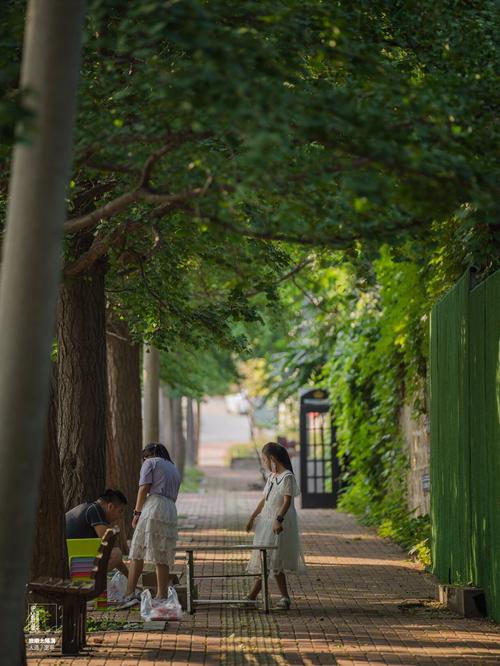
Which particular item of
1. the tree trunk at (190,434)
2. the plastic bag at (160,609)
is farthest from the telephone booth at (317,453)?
the tree trunk at (190,434)

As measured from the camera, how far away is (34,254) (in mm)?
7039

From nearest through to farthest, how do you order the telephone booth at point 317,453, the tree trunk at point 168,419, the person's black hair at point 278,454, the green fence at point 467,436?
the green fence at point 467,436 → the person's black hair at point 278,454 → the telephone booth at point 317,453 → the tree trunk at point 168,419

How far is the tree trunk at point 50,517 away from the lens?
1295 centimetres

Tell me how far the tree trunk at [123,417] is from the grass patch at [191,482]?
19.2m

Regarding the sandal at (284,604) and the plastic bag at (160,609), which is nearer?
the plastic bag at (160,609)

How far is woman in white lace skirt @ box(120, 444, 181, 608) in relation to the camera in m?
14.0

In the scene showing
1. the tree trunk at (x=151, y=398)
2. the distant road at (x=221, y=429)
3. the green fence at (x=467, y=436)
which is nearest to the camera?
the green fence at (x=467, y=436)

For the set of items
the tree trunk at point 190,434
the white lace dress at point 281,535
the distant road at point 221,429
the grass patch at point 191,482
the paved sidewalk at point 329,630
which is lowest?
the paved sidewalk at point 329,630

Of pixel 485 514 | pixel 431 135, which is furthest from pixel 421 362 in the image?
pixel 431 135

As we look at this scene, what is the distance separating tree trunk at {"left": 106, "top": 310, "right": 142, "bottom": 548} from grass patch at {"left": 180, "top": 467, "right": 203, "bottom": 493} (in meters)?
19.2

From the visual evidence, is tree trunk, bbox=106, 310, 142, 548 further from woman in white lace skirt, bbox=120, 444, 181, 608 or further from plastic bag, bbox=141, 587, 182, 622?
plastic bag, bbox=141, 587, 182, 622

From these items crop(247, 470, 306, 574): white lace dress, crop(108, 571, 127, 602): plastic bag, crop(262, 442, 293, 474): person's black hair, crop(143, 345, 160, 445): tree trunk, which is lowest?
crop(108, 571, 127, 602): plastic bag

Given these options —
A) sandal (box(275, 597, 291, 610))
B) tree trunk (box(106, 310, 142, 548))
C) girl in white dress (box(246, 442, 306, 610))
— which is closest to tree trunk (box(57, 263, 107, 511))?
girl in white dress (box(246, 442, 306, 610))

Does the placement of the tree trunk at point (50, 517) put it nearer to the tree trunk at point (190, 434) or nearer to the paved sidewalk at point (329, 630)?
the paved sidewalk at point (329, 630)
